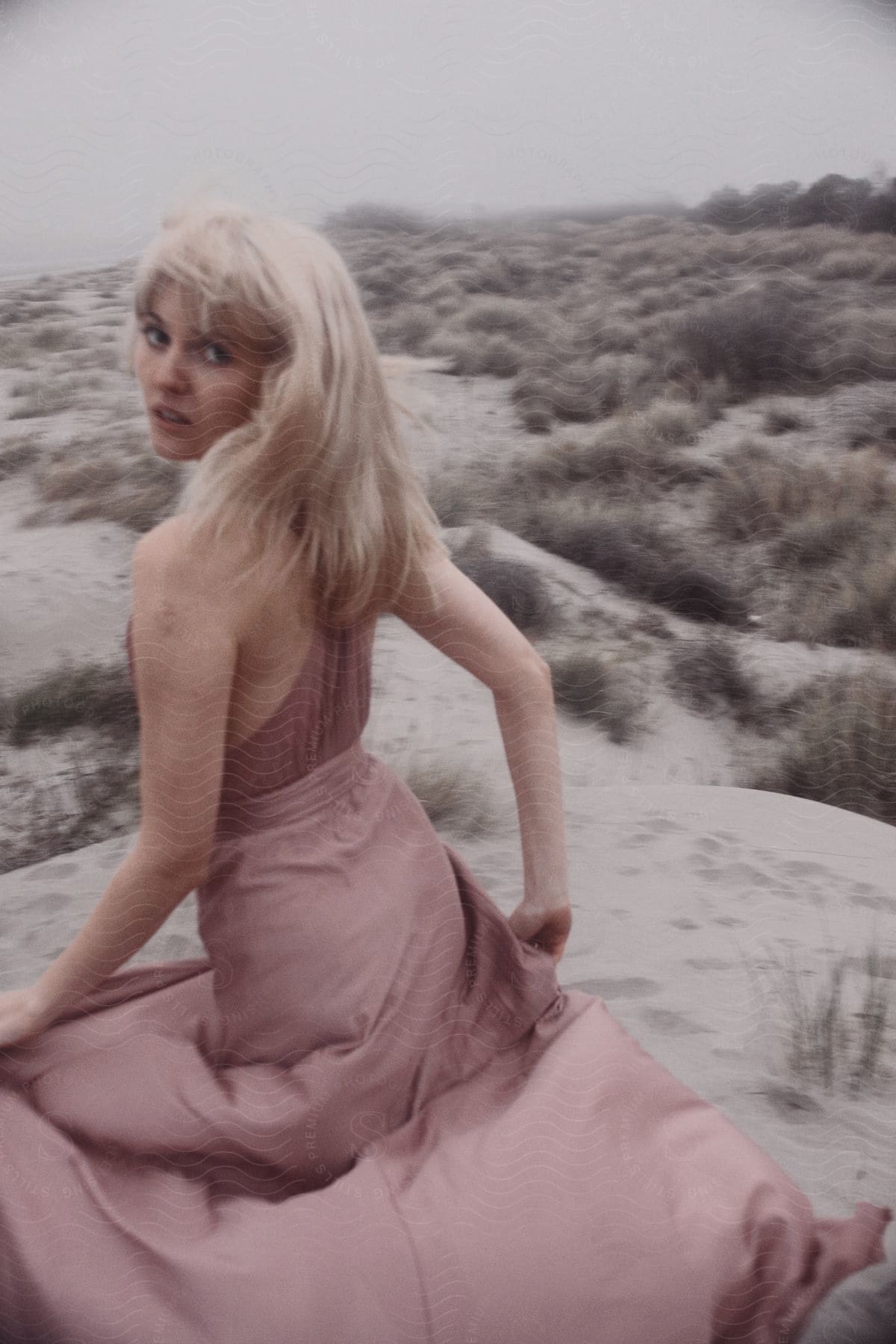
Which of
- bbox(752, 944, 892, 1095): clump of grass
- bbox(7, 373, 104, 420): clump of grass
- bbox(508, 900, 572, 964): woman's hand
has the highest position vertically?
bbox(7, 373, 104, 420): clump of grass

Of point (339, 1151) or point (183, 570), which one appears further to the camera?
point (339, 1151)

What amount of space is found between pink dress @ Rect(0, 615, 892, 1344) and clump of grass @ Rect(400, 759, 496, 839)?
0.21 ft

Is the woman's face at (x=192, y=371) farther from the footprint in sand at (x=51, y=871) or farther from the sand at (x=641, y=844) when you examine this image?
the footprint in sand at (x=51, y=871)

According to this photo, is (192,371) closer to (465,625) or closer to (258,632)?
(258,632)

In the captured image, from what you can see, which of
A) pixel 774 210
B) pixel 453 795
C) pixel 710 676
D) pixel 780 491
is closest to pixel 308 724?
pixel 453 795

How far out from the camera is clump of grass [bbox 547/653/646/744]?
3.44 ft

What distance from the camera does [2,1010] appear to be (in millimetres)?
889

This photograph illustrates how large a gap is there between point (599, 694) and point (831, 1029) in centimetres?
40

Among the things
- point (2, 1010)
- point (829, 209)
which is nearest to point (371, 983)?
point (2, 1010)

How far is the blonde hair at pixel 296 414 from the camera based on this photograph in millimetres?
780

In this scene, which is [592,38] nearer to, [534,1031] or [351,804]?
[351,804]

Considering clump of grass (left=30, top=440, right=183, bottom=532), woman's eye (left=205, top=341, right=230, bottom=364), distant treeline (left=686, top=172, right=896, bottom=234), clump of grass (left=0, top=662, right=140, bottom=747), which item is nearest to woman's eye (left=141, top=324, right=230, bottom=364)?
woman's eye (left=205, top=341, right=230, bottom=364)

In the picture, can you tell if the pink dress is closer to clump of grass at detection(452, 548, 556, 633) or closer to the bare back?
the bare back

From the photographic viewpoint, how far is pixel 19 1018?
886 mm
